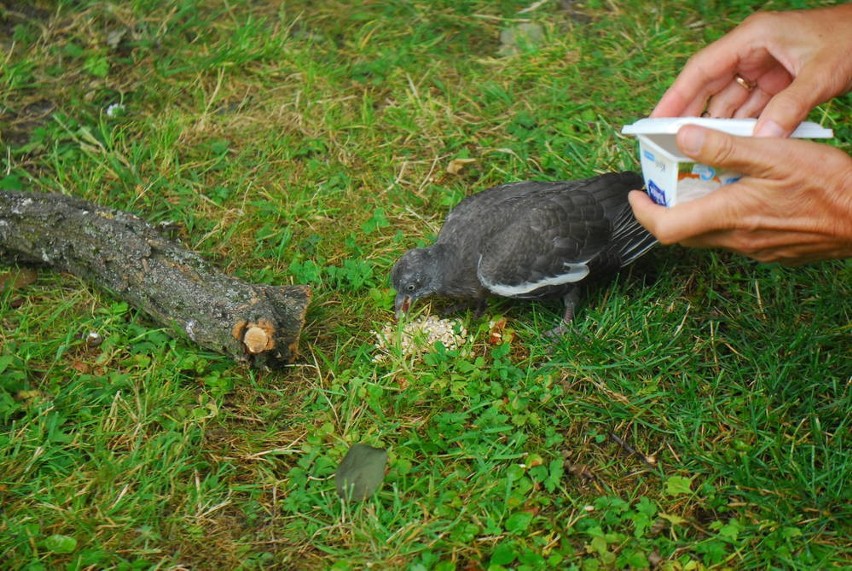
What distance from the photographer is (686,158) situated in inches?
127

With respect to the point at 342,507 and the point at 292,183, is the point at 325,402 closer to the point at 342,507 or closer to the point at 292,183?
the point at 342,507

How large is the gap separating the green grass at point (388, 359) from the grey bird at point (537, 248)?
0.22m

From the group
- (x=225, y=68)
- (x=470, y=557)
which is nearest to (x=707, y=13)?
(x=225, y=68)

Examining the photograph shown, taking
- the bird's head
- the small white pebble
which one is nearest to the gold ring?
the bird's head

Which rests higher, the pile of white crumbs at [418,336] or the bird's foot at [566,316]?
the bird's foot at [566,316]

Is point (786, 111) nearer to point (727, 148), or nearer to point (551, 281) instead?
point (727, 148)

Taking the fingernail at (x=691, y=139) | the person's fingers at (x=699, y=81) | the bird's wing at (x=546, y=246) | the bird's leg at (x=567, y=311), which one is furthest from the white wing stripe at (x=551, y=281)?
the fingernail at (x=691, y=139)

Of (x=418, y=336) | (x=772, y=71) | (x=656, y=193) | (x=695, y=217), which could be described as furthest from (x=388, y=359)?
(x=772, y=71)

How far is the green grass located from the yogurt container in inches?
44.6

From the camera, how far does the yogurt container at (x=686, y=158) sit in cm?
328

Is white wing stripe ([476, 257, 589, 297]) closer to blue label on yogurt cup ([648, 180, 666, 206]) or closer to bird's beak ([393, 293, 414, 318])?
bird's beak ([393, 293, 414, 318])

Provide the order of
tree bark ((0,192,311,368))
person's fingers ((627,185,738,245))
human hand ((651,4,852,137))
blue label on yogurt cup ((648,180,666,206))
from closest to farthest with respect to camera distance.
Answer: person's fingers ((627,185,738,245)) → human hand ((651,4,852,137)) → blue label on yogurt cup ((648,180,666,206)) → tree bark ((0,192,311,368))

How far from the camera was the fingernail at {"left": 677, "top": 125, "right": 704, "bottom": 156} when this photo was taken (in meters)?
3.06

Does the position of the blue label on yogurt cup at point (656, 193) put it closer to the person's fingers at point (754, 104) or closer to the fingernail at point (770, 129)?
the fingernail at point (770, 129)
